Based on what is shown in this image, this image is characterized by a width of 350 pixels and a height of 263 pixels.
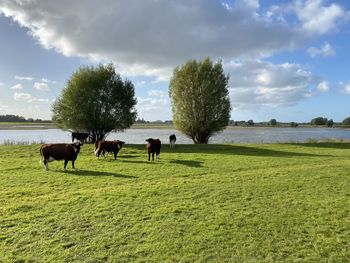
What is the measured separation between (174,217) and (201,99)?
32.4 metres

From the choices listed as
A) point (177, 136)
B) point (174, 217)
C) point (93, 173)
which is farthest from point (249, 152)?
point (177, 136)

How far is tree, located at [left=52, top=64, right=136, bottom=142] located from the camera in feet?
111

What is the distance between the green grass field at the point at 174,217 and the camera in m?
6.02

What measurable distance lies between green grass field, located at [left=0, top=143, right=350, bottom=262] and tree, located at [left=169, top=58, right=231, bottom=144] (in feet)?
84.7

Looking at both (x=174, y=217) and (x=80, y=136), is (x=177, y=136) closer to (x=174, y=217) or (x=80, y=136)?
(x=80, y=136)

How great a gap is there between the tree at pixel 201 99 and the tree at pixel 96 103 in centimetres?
Result: 651

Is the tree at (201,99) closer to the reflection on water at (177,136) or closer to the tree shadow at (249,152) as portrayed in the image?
the reflection on water at (177,136)

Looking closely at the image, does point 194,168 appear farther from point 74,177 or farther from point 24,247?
point 24,247

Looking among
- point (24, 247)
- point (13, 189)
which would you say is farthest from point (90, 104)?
point (24, 247)

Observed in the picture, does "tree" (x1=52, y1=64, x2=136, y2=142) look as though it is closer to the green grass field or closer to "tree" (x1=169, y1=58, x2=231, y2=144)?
"tree" (x1=169, y1=58, x2=231, y2=144)

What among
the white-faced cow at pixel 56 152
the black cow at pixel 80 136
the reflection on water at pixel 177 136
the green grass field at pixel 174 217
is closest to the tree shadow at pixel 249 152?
the green grass field at pixel 174 217

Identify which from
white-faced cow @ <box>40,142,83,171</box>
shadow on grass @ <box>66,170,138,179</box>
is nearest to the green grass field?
shadow on grass @ <box>66,170,138,179</box>

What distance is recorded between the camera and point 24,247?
20.4ft

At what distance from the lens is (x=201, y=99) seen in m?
39.6
